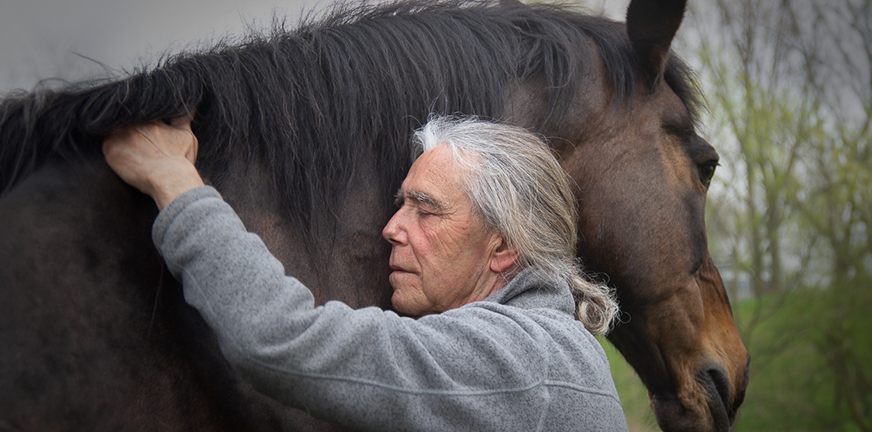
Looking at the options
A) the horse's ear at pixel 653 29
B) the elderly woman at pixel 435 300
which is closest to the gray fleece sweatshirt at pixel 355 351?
the elderly woman at pixel 435 300

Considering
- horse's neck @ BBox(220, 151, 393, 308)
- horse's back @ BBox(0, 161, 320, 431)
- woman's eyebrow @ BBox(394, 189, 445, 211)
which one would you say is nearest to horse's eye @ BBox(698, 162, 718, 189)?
woman's eyebrow @ BBox(394, 189, 445, 211)

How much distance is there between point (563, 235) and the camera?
1.74 meters

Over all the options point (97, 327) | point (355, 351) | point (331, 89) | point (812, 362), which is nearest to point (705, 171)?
point (331, 89)

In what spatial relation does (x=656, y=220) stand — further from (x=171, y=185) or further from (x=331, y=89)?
(x=171, y=185)

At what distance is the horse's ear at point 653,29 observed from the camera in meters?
1.92

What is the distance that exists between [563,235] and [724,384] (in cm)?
120

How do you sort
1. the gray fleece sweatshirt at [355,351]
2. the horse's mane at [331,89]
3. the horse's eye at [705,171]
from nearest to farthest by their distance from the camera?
the gray fleece sweatshirt at [355,351]
the horse's mane at [331,89]
the horse's eye at [705,171]

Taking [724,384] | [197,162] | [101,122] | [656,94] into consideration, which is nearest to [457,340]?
[197,162]

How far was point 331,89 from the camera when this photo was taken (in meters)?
1.71

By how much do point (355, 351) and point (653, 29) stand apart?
1.54 meters

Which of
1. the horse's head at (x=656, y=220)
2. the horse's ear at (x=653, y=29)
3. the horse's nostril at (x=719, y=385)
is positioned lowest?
the horse's nostril at (x=719, y=385)

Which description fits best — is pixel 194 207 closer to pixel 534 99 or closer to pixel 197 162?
pixel 197 162

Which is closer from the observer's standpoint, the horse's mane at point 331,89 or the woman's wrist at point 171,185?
the woman's wrist at point 171,185

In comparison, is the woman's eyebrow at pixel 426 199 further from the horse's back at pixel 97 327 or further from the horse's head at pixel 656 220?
the horse's back at pixel 97 327
